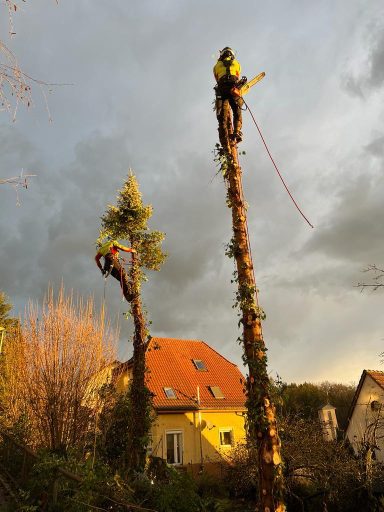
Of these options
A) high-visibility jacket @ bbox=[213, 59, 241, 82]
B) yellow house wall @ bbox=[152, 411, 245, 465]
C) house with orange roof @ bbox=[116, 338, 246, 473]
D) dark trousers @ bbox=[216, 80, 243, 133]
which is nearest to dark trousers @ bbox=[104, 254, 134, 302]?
dark trousers @ bbox=[216, 80, 243, 133]

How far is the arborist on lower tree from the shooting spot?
11141 millimetres

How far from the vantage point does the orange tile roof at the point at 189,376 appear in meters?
22.2

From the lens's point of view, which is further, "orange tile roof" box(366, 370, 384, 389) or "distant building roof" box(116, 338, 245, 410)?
"distant building roof" box(116, 338, 245, 410)

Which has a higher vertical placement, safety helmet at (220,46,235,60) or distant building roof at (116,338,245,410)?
safety helmet at (220,46,235,60)

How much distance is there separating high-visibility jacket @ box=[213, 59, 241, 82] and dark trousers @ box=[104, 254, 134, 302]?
18.8 feet

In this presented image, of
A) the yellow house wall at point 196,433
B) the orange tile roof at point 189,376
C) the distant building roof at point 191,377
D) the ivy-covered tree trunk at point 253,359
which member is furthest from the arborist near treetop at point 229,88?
the yellow house wall at point 196,433

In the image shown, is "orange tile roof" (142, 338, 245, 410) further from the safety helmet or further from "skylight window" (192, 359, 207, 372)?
the safety helmet

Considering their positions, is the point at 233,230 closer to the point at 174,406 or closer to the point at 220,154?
the point at 220,154

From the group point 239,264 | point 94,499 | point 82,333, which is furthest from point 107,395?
point 239,264

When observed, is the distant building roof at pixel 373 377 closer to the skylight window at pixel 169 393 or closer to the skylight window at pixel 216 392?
the skylight window at pixel 216 392

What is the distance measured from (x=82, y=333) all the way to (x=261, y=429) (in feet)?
29.3

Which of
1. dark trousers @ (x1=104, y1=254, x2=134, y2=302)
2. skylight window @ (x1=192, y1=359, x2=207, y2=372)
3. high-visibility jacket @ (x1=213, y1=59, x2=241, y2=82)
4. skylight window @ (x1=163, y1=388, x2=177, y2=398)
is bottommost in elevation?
skylight window @ (x1=163, y1=388, x2=177, y2=398)

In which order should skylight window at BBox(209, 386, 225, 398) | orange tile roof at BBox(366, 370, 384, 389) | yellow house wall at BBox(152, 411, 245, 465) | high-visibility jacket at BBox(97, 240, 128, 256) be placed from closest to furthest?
high-visibility jacket at BBox(97, 240, 128, 256)
yellow house wall at BBox(152, 411, 245, 465)
orange tile roof at BBox(366, 370, 384, 389)
skylight window at BBox(209, 386, 225, 398)

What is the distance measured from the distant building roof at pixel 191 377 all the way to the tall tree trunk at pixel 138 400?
8.66m
